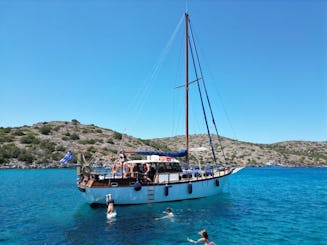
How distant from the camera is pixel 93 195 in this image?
2486 centimetres

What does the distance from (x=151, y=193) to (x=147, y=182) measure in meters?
1.10

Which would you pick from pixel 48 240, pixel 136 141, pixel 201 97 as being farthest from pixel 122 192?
pixel 136 141

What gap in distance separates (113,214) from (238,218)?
9966 mm

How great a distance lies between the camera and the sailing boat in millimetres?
25062

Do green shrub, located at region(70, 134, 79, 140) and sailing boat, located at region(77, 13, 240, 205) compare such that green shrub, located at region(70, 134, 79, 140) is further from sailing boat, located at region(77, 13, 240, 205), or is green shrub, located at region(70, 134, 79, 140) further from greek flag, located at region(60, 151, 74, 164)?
greek flag, located at region(60, 151, 74, 164)

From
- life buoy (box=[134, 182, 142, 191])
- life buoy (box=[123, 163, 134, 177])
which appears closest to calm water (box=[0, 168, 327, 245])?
life buoy (box=[134, 182, 142, 191])

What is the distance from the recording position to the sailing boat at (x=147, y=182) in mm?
25062

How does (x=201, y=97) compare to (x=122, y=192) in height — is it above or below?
above

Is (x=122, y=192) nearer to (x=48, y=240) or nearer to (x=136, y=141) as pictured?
(x=48, y=240)

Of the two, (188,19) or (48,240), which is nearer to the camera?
(48,240)

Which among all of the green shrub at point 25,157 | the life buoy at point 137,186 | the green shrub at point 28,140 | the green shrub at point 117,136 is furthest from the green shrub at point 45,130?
the life buoy at point 137,186

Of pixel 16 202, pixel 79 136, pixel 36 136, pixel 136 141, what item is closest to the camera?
pixel 16 202

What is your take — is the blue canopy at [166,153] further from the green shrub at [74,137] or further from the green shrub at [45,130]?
the green shrub at [45,130]

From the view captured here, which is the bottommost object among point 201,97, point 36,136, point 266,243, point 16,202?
point 266,243
